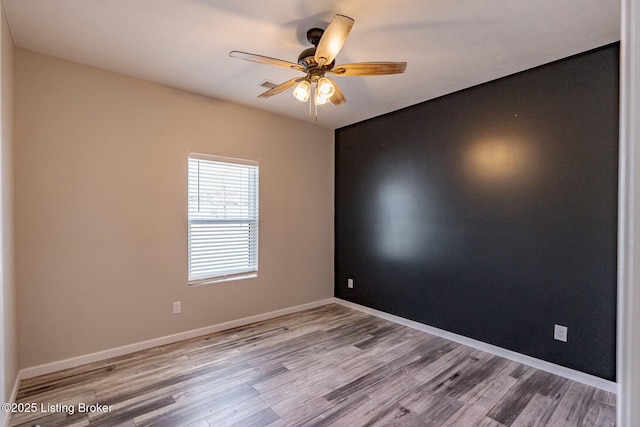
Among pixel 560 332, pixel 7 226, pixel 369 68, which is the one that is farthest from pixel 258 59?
pixel 560 332

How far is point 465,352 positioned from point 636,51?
3.15 m

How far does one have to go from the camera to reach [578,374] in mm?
2451

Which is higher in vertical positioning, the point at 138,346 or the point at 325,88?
the point at 325,88

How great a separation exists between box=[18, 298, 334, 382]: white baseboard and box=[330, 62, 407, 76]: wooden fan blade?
2893 mm

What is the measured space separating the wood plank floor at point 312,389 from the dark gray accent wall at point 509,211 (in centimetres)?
45

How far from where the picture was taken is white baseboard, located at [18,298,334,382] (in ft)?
8.13

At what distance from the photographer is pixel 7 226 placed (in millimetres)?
2082

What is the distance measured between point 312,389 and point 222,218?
202 centimetres

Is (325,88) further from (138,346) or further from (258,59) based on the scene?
(138,346)

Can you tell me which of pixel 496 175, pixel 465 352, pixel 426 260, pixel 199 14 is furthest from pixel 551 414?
pixel 199 14

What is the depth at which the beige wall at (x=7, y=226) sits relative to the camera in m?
1.87

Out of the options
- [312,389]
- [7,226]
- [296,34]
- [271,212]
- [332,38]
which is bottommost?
[312,389]

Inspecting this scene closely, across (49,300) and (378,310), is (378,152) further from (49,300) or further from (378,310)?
(49,300)

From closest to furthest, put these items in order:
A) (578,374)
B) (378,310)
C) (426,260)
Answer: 1. (578,374)
2. (426,260)
3. (378,310)
